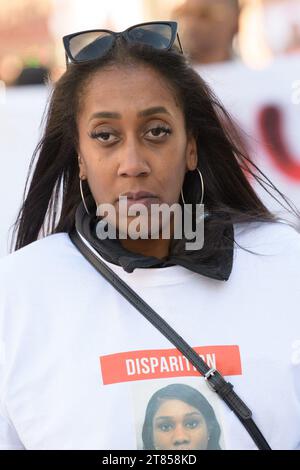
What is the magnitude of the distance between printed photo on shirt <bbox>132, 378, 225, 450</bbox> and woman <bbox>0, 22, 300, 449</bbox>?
2cm

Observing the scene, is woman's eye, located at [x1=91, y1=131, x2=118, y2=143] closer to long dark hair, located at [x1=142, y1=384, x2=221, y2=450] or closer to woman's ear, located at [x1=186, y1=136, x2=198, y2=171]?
woman's ear, located at [x1=186, y1=136, x2=198, y2=171]

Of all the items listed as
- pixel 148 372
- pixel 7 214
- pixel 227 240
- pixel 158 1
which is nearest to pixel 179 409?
pixel 148 372

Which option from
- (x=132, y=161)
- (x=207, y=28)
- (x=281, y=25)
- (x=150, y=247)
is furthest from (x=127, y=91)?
(x=281, y=25)

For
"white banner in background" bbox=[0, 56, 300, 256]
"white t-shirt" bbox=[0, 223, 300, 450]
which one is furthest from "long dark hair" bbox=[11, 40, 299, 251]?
"white banner in background" bbox=[0, 56, 300, 256]

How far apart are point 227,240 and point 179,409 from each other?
52 centimetres

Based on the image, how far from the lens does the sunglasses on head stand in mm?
2654

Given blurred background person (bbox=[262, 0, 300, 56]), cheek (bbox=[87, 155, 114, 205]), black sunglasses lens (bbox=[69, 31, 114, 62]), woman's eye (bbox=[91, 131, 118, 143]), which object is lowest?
cheek (bbox=[87, 155, 114, 205])

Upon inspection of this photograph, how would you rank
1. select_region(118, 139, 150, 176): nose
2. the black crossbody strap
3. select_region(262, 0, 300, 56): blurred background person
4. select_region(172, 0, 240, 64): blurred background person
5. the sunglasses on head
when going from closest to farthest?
1. the black crossbody strap
2. select_region(118, 139, 150, 176): nose
3. the sunglasses on head
4. select_region(172, 0, 240, 64): blurred background person
5. select_region(262, 0, 300, 56): blurred background person

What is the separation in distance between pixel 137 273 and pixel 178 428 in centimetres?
43

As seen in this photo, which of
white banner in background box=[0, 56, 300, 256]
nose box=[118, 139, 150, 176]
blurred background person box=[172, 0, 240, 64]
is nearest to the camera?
nose box=[118, 139, 150, 176]

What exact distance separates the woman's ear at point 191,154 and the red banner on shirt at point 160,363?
22.9 inches

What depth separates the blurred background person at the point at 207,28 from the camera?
14.3 feet

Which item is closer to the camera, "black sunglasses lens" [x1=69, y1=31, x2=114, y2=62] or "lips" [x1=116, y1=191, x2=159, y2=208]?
"lips" [x1=116, y1=191, x2=159, y2=208]

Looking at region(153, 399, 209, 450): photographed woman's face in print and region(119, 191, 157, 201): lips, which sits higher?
region(119, 191, 157, 201): lips
